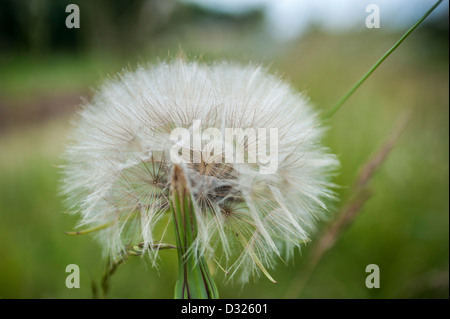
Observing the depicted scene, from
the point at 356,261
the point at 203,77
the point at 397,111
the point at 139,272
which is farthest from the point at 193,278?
the point at 397,111

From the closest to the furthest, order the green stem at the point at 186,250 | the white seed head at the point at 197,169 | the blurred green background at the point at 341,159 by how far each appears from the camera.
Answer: the green stem at the point at 186,250
the white seed head at the point at 197,169
the blurred green background at the point at 341,159

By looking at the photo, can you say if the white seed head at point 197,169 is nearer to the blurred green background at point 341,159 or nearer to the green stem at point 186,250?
the green stem at point 186,250

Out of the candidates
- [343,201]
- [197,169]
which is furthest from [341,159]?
[197,169]

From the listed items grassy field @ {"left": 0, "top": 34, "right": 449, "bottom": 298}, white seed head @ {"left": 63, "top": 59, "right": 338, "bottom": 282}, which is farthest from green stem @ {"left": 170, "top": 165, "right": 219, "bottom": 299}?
grassy field @ {"left": 0, "top": 34, "right": 449, "bottom": 298}

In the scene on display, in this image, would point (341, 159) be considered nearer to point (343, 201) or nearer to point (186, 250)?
point (343, 201)

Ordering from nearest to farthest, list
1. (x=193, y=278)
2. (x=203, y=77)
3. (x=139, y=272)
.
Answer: (x=193, y=278), (x=203, y=77), (x=139, y=272)

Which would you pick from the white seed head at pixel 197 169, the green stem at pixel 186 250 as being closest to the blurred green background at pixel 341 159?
the white seed head at pixel 197 169
